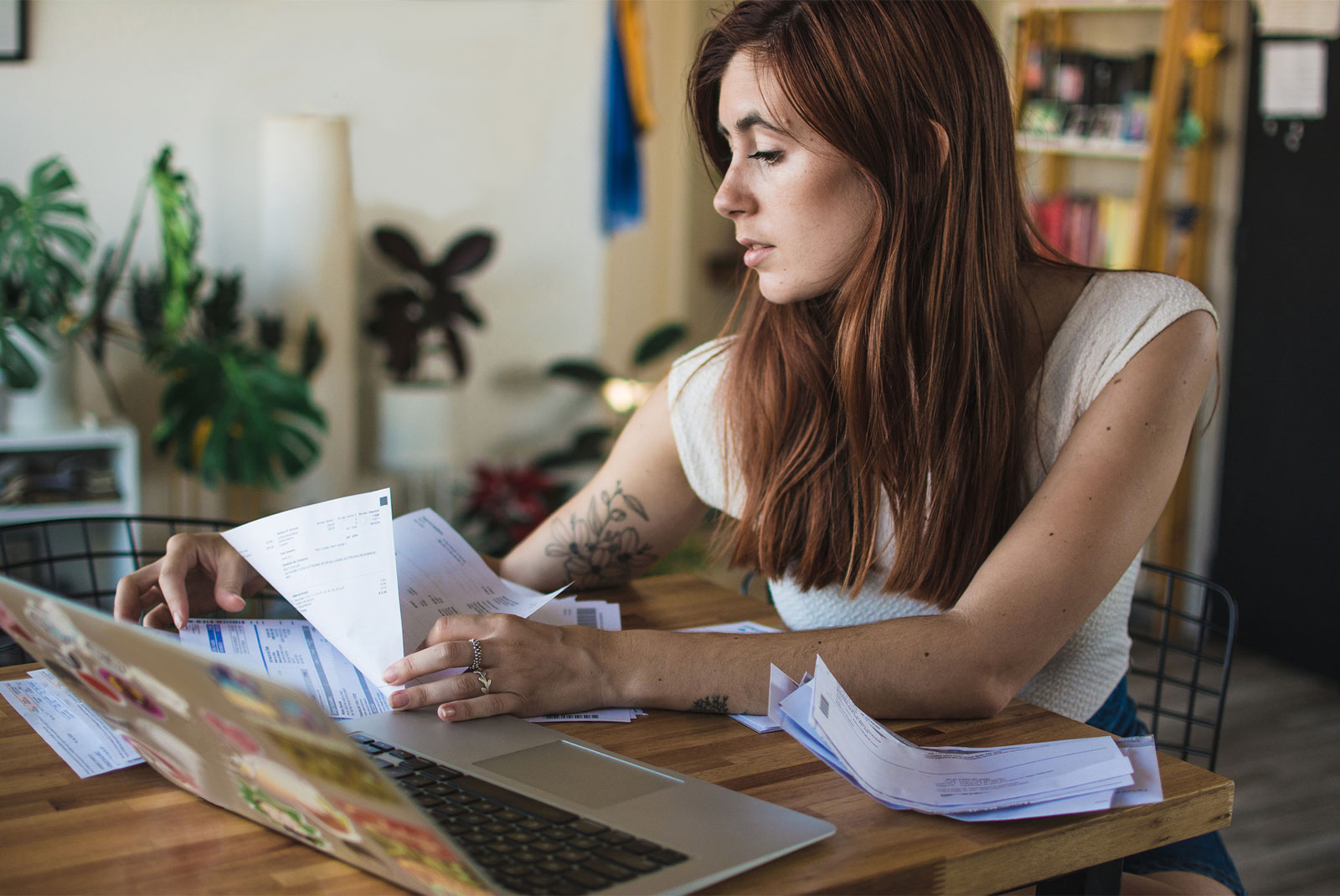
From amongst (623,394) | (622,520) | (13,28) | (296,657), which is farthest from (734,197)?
(623,394)

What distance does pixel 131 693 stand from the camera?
735mm

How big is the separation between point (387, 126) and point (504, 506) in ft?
4.01

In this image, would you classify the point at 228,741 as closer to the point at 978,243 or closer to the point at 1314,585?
the point at 978,243

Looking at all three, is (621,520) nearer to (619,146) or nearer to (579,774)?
(579,774)

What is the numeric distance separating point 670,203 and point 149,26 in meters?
2.07

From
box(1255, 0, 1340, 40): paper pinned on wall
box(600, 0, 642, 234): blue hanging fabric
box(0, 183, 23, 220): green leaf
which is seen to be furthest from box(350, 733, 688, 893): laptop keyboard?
box(600, 0, 642, 234): blue hanging fabric

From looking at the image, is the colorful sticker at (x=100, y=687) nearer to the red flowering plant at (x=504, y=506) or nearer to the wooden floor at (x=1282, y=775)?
the wooden floor at (x=1282, y=775)

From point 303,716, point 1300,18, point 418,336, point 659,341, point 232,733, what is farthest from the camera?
point 659,341

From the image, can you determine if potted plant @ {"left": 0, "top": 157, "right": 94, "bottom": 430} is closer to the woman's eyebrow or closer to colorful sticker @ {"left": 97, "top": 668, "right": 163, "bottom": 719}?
the woman's eyebrow

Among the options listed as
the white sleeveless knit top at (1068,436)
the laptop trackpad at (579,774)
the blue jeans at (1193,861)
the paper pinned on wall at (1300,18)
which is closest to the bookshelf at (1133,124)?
the paper pinned on wall at (1300,18)

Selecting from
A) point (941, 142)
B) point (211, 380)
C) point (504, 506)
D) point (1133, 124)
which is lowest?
point (504, 506)

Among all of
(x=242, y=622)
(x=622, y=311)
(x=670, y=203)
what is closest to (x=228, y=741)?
(x=242, y=622)

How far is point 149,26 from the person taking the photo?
10.8 ft

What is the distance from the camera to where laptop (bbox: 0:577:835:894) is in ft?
1.94
